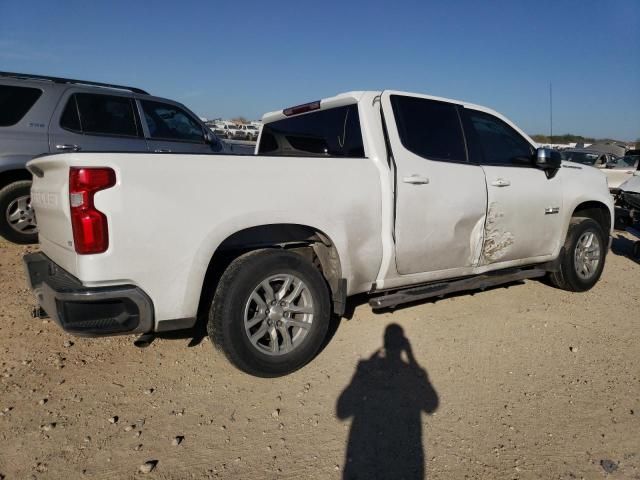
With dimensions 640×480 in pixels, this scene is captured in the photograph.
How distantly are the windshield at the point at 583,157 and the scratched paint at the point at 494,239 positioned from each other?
10.2 metres

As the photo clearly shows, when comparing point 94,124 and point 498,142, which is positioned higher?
point 94,124

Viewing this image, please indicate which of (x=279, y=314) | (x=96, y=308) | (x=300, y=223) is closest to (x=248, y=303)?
(x=279, y=314)

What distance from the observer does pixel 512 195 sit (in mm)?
4238

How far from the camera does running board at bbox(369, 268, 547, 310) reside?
3533 millimetres

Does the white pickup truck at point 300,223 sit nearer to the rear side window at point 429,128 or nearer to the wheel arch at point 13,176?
the rear side window at point 429,128

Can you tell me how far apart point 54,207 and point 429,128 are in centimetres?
284

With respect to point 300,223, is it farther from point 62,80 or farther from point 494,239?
point 62,80

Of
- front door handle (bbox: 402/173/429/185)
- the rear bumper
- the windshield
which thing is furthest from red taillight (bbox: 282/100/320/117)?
the windshield

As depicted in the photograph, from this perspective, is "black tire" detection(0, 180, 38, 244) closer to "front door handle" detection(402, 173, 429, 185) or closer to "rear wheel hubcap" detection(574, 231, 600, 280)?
"front door handle" detection(402, 173, 429, 185)

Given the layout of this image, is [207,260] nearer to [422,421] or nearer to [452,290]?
[422,421]

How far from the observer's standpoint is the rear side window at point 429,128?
146 inches

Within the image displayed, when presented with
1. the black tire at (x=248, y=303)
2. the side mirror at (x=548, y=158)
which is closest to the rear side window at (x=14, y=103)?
the black tire at (x=248, y=303)

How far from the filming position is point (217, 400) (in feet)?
9.69

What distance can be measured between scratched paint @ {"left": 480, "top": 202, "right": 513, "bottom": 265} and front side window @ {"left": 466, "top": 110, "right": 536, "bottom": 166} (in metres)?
0.48
